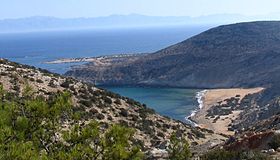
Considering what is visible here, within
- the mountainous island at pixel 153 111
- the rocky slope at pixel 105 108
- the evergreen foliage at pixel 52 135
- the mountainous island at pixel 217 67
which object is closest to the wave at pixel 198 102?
the mountainous island at pixel 153 111

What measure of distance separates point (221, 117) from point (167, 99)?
2588 centimetres

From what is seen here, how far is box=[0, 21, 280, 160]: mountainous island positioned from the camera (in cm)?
1306

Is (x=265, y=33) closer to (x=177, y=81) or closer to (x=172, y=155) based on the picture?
(x=177, y=81)

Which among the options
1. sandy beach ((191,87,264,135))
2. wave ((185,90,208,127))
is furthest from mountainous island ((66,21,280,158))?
wave ((185,90,208,127))

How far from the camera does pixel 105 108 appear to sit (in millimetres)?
37750

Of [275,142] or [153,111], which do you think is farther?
[153,111]

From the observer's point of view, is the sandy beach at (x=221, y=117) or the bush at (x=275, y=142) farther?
the sandy beach at (x=221, y=117)

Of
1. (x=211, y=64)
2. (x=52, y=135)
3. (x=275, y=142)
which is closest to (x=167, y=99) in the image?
(x=211, y=64)

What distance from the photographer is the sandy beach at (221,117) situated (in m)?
68.2

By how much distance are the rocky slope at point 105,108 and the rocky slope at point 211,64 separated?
249 feet

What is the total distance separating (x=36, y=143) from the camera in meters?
13.0

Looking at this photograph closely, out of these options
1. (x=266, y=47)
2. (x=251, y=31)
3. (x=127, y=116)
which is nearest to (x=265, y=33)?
(x=251, y=31)

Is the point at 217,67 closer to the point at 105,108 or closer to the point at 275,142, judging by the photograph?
the point at 105,108

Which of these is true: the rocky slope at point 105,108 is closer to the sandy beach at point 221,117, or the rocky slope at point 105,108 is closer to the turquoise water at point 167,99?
the sandy beach at point 221,117
